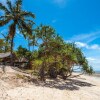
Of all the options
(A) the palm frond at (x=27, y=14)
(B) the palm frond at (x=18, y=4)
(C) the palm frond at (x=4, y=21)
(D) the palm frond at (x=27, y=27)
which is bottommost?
(D) the palm frond at (x=27, y=27)

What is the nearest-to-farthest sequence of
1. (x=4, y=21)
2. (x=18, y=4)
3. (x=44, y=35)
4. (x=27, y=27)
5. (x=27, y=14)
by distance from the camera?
(x=44, y=35) < (x=4, y=21) < (x=27, y=27) < (x=27, y=14) < (x=18, y=4)

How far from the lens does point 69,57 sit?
98.9ft

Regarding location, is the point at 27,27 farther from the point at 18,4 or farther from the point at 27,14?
the point at 18,4

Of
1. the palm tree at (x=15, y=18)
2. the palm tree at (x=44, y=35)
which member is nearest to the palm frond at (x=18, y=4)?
the palm tree at (x=15, y=18)

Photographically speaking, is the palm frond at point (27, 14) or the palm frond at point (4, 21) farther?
the palm frond at point (27, 14)

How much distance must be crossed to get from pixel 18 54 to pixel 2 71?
98.9 ft

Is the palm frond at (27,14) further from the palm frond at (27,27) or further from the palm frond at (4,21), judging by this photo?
the palm frond at (4,21)

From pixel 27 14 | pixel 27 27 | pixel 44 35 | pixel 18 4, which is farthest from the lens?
pixel 18 4

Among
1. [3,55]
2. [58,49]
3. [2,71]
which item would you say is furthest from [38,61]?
[3,55]

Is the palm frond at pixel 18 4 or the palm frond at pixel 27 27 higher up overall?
the palm frond at pixel 18 4

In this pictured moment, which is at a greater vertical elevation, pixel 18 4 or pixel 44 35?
pixel 18 4

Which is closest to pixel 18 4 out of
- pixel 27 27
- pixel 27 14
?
pixel 27 14

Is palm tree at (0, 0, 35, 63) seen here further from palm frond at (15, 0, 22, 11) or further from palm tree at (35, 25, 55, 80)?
palm tree at (35, 25, 55, 80)

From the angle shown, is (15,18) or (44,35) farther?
(15,18)
